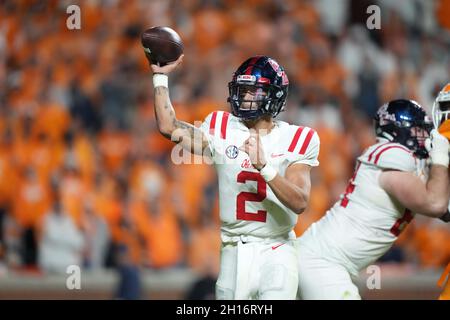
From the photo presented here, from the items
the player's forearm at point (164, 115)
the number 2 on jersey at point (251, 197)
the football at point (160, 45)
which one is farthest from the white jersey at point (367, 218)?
the football at point (160, 45)

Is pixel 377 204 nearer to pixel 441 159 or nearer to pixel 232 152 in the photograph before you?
pixel 441 159

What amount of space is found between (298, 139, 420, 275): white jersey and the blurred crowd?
2.17 meters

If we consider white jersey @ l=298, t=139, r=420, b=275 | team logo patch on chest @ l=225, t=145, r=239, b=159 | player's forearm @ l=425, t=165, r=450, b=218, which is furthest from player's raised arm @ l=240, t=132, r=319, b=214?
player's forearm @ l=425, t=165, r=450, b=218

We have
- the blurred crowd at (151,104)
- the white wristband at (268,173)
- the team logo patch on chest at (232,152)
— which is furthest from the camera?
the blurred crowd at (151,104)

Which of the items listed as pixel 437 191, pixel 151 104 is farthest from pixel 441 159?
pixel 151 104

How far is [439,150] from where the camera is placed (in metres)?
4.04

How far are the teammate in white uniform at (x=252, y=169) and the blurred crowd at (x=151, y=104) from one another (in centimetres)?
A: 222

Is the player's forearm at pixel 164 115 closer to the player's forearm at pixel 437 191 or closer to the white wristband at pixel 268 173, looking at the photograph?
the white wristband at pixel 268 173

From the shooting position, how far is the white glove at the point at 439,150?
4031 mm

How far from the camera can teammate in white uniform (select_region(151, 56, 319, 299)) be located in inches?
158

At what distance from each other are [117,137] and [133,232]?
3.68 ft

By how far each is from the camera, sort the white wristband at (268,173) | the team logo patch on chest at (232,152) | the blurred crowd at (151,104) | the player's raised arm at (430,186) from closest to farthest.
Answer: the white wristband at (268,173), the player's raised arm at (430,186), the team logo patch on chest at (232,152), the blurred crowd at (151,104)

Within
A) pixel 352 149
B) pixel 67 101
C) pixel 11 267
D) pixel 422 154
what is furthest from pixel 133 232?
pixel 422 154

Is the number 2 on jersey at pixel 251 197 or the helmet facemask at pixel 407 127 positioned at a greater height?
the helmet facemask at pixel 407 127
